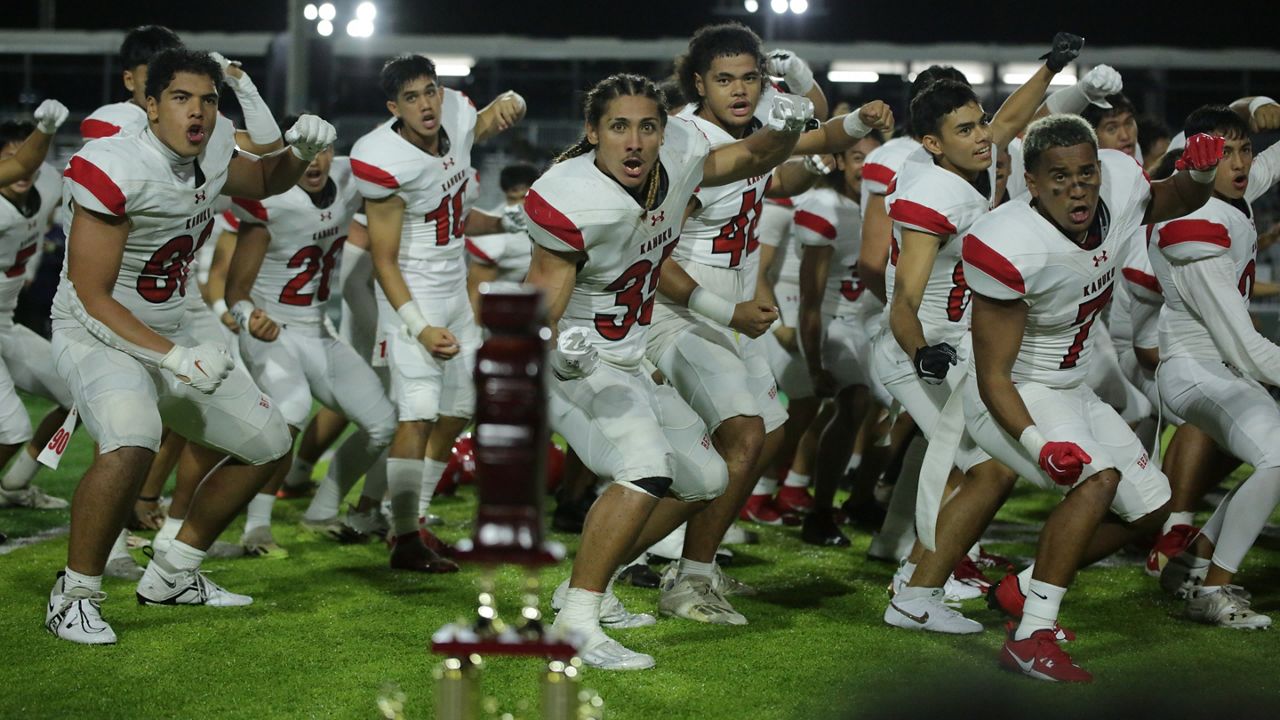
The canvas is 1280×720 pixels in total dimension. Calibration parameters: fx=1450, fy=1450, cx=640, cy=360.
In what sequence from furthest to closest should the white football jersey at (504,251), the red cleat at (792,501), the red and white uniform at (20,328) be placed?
1. the white football jersey at (504,251)
2. the red cleat at (792,501)
3. the red and white uniform at (20,328)

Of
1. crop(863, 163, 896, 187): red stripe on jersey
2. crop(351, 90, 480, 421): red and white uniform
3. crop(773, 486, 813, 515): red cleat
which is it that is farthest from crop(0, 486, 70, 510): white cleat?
crop(863, 163, 896, 187): red stripe on jersey

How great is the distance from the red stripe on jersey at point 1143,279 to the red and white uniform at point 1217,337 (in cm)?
77

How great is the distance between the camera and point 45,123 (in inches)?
237

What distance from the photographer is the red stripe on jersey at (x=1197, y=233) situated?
5227 millimetres

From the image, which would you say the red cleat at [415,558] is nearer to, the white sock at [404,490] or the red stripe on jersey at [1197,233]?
the white sock at [404,490]

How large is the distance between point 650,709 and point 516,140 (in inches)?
430

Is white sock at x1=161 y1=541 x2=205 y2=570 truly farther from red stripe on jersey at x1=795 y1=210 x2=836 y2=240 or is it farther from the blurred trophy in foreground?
red stripe on jersey at x1=795 y1=210 x2=836 y2=240

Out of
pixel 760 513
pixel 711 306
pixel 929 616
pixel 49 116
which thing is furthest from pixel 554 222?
pixel 760 513

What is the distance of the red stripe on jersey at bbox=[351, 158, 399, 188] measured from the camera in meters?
6.09

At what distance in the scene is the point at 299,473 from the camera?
25.1ft

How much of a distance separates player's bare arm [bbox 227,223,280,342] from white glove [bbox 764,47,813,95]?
2.32m

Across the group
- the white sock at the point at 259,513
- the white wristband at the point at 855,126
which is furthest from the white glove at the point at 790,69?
the white sock at the point at 259,513

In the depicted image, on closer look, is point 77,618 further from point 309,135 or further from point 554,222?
point 554,222

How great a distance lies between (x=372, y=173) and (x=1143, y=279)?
339cm
